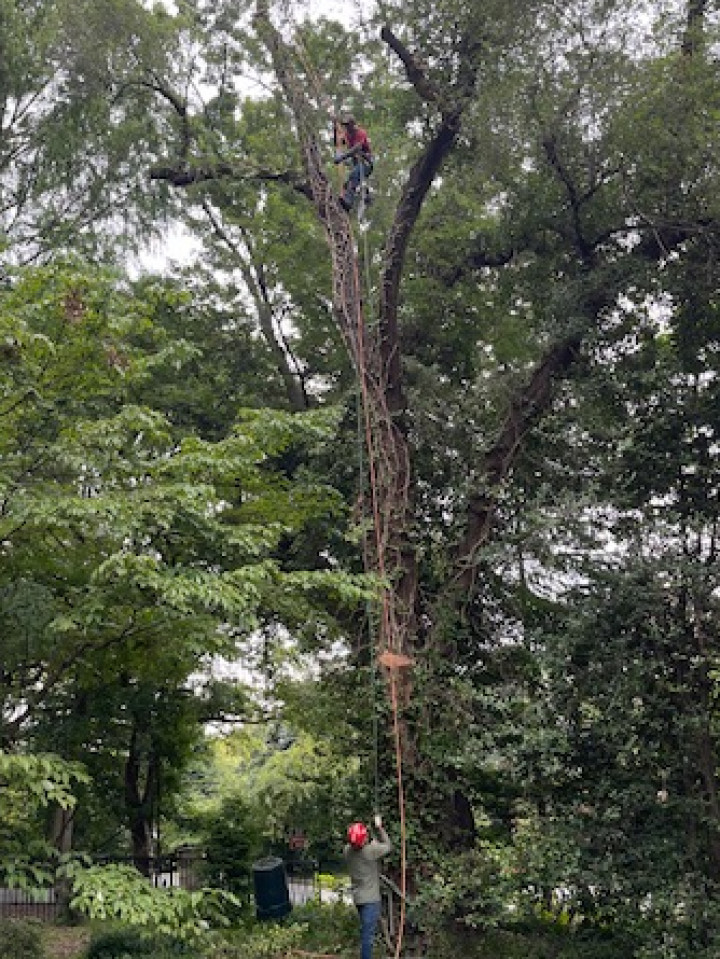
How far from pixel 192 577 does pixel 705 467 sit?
4.86m

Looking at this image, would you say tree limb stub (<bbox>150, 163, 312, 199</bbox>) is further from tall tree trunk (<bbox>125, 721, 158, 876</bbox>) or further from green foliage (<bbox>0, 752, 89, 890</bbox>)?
green foliage (<bbox>0, 752, 89, 890</bbox>)

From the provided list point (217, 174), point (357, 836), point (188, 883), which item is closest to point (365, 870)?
point (357, 836)

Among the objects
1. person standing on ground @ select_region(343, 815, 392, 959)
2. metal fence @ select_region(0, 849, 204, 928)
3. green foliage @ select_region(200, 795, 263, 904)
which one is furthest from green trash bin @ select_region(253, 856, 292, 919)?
person standing on ground @ select_region(343, 815, 392, 959)

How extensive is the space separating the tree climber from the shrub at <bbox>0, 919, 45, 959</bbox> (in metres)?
6.98

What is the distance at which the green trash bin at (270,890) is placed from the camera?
8.89 m

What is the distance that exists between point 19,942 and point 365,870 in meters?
3.48

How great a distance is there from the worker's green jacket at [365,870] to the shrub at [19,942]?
127 inches

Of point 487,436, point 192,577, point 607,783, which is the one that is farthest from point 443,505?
point 192,577

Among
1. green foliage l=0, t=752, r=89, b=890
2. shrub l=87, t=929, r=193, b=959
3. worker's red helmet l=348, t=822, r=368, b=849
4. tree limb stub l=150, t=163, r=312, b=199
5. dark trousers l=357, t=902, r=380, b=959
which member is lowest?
shrub l=87, t=929, r=193, b=959

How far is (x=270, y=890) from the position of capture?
8.95 metres

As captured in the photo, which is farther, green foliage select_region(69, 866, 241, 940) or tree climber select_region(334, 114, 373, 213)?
tree climber select_region(334, 114, 373, 213)

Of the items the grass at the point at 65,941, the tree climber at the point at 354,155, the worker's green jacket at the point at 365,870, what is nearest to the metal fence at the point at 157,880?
the grass at the point at 65,941

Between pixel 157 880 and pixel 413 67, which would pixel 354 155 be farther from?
pixel 157 880

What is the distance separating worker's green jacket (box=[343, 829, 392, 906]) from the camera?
18.5 feet
